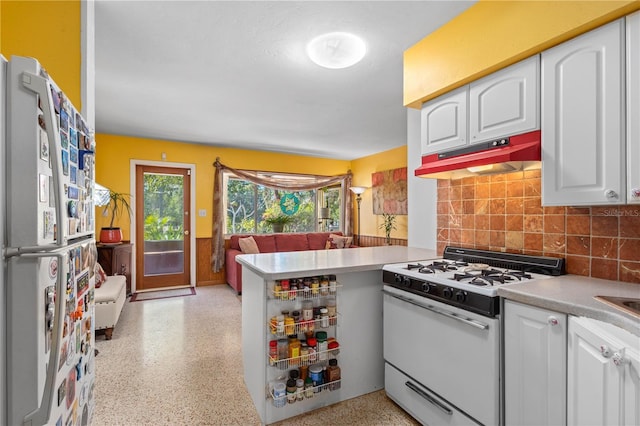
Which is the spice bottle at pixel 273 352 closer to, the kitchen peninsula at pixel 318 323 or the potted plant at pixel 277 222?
the kitchen peninsula at pixel 318 323

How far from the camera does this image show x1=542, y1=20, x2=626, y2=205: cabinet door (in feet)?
4.29

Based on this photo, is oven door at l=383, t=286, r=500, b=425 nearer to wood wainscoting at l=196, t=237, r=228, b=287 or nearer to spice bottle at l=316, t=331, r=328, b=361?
spice bottle at l=316, t=331, r=328, b=361

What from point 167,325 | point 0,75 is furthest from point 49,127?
point 167,325

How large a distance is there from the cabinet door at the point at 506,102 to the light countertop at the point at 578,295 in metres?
0.82

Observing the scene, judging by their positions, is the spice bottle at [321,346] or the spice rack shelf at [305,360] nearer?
the spice rack shelf at [305,360]

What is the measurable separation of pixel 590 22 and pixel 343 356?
219cm

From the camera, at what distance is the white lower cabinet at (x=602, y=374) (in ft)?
3.15

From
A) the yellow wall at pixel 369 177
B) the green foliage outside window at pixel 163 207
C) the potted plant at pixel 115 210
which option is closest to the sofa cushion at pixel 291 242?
the yellow wall at pixel 369 177

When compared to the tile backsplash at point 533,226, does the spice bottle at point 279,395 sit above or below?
below

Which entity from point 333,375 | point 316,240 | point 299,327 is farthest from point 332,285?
point 316,240

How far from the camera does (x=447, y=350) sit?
1.60 meters

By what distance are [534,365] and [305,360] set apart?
3.81 feet

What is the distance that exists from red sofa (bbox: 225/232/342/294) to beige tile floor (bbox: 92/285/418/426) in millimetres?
1138

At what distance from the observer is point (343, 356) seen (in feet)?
6.56
